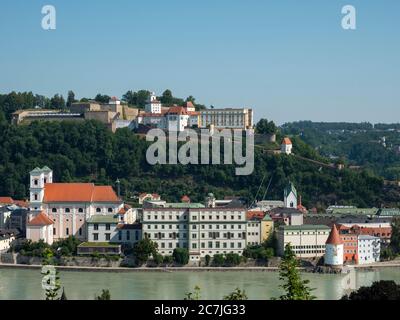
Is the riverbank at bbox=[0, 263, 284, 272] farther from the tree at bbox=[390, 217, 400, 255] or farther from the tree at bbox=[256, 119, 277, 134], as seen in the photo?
the tree at bbox=[256, 119, 277, 134]

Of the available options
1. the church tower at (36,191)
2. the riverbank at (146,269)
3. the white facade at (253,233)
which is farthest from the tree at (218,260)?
the church tower at (36,191)

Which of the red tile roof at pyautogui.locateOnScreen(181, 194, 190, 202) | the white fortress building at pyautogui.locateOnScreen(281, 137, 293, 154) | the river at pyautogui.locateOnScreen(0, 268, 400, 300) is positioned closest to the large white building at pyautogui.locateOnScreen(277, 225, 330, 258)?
the river at pyautogui.locateOnScreen(0, 268, 400, 300)

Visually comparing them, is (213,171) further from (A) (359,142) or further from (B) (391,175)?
(A) (359,142)

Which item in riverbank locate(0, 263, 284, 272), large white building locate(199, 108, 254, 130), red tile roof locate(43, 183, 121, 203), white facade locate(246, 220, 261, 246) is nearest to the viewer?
riverbank locate(0, 263, 284, 272)

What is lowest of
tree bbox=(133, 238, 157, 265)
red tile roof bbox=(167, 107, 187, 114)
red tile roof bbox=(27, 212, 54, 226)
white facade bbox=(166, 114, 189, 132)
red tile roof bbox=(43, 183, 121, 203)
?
tree bbox=(133, 238, 157, 265)

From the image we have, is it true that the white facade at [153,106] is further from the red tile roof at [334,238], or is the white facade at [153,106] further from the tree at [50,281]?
the tree at [50,281]

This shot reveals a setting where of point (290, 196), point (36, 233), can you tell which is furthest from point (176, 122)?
point (36, 233)
